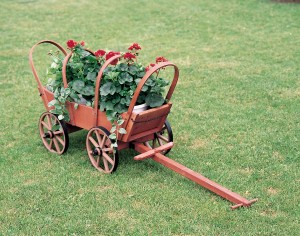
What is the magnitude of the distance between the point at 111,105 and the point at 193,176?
1.03 metres

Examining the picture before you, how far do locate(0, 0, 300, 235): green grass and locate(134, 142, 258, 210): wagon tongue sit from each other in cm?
10

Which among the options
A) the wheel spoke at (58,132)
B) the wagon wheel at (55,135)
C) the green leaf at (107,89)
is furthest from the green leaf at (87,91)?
the wheel spoke at (58,132)

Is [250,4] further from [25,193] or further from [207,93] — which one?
[25,193]

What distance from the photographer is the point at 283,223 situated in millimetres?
4203

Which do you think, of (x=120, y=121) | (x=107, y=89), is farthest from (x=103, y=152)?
(x=107, y=89)

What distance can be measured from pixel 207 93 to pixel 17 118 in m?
→ 2.63

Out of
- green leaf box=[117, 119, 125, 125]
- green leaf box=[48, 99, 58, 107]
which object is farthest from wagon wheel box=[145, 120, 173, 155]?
green leaf box=[48, 99, 58, 107]

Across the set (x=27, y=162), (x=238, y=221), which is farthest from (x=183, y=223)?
(x=27, y=162)

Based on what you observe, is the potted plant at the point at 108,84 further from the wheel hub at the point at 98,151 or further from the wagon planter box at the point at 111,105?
the wheel hub at the point at 98,151

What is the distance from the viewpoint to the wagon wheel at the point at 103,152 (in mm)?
4961

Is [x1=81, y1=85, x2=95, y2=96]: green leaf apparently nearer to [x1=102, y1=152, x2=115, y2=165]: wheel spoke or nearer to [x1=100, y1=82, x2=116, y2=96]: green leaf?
[x1=100, y1=82, x2=116, y2=96]: green leaf

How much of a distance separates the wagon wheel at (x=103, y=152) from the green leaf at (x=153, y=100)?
0.50 m

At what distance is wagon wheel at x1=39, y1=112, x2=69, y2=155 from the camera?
536cm

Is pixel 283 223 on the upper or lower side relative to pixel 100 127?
lower
